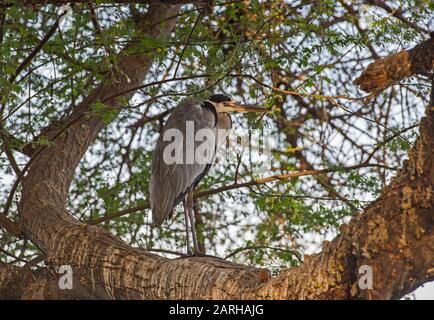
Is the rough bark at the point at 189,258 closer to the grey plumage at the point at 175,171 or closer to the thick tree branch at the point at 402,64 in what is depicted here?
the thick tree branch at the point at 402,64

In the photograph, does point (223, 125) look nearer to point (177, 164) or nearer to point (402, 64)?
point (177, 164)

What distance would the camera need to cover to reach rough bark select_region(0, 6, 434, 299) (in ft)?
8.39

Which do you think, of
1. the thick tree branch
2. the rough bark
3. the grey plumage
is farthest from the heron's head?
the thick tree branch

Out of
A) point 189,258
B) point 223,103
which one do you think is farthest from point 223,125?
point 189,258

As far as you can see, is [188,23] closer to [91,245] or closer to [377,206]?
[91,245]

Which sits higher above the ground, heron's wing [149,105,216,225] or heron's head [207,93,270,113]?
heron's head [207,93,270,113]

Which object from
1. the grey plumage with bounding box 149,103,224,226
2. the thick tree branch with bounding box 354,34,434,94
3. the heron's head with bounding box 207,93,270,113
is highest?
the heron's head with bounding box 207,93,270,113

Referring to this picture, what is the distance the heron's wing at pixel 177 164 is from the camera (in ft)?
15.1

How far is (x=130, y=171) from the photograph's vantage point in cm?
571

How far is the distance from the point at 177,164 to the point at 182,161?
0.05m

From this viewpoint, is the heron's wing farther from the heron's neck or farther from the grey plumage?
the heron's neck

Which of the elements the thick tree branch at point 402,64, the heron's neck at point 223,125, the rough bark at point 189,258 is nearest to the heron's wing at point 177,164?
the heron's neck at point 223,125
